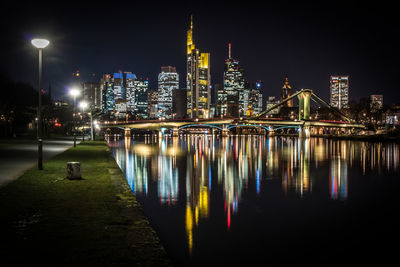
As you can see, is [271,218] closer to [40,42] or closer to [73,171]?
[73,171]

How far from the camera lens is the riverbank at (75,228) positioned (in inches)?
260

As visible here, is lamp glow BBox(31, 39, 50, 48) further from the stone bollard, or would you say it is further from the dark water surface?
the dark water surface

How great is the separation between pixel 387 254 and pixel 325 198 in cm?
705

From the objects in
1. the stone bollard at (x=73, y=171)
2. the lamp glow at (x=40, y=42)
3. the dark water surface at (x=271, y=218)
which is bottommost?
the dark water surface at (x=271, y=218)

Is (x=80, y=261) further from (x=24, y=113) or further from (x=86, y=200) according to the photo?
(x=24, y=113)

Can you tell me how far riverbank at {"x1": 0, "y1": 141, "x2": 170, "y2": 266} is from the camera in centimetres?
659

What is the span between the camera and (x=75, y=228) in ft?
26.9

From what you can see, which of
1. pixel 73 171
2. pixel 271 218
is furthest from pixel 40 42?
pixel 271 218

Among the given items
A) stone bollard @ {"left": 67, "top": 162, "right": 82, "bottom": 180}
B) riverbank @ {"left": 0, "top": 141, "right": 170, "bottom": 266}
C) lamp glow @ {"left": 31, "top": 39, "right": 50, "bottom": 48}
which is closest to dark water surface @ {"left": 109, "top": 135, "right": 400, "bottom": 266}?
riverbank @ {"left": 0, "top": 141, "right": 170, "bottom": 266}

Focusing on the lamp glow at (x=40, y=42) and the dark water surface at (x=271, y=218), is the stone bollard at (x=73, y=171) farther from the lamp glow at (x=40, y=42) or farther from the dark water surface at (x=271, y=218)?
the lamp glow at (x=40, y=42)

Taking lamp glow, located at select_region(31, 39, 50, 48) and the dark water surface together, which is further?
lamp glow, located at select_region(31, 39, 50, 48)

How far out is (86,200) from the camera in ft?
36.8

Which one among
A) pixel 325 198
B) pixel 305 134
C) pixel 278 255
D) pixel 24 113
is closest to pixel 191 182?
pixel 325 198

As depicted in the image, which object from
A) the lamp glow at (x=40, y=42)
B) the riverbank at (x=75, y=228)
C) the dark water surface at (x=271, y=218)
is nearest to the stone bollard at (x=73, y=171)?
the riverbank at (x=75, y=228)
